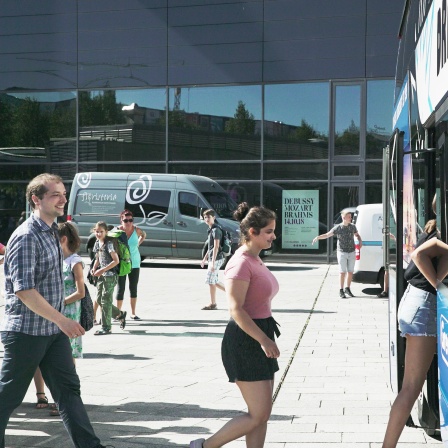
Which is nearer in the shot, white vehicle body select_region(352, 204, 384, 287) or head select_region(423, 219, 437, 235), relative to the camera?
head select_region(423, 219, 437, 235)

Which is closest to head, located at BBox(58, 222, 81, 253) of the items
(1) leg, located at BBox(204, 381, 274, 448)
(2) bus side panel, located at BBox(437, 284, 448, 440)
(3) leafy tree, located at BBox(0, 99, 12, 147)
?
(1) leg, located at BBox(204, 381, 274, 448)

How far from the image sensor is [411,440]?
588 cm

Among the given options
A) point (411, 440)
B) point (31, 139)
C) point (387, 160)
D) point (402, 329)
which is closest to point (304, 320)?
point (387, 160)

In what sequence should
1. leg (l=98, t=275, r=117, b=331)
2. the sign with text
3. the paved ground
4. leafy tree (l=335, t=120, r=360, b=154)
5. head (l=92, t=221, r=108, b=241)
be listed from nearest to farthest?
the paved ground, leg (l=98, t=275, r=117, b=331), head (l=92, t=221, r=108, b=241), leafy tree (l=335, t=120, r=360, b=154), the sign with text

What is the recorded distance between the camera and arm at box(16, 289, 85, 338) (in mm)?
4676

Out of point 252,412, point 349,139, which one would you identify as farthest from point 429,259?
point 349,139

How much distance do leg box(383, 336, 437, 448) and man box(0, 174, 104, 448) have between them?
1641 mm

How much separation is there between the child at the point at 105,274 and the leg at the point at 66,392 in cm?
625

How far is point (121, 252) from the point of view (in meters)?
11.8

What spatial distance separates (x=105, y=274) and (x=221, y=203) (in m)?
12.6

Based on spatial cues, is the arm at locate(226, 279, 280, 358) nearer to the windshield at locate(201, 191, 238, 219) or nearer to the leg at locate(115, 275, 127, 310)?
the leg at locate(115, 275, 127, 310)

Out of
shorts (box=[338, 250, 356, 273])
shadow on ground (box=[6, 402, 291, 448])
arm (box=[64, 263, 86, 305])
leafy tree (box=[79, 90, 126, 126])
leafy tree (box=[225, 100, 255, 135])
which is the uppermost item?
leafy tree (box=[79, 90, 126, 126])

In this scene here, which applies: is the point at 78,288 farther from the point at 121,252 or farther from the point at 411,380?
the point at 121,252

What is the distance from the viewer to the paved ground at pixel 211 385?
606cm
